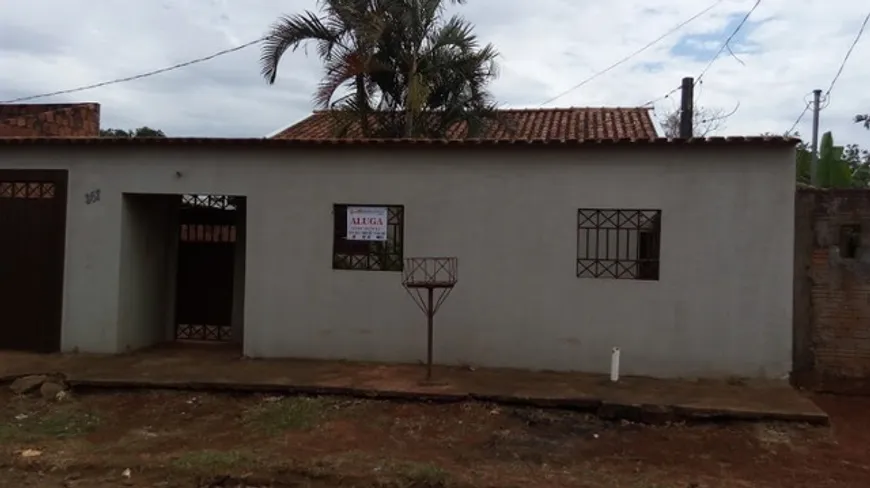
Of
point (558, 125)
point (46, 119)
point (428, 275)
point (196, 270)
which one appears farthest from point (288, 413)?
point (558, 125)

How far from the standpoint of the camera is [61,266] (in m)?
8.88

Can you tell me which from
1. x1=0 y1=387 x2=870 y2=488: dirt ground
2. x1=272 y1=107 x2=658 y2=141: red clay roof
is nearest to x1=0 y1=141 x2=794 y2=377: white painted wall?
x1=0 y1=387 x2=870 y2=488: dirt ground

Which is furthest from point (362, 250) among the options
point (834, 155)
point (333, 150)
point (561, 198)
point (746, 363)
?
point (834, 155)

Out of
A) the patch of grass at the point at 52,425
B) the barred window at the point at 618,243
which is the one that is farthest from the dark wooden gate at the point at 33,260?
the barred window at the point at 618,243

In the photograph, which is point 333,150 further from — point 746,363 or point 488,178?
point 746,363

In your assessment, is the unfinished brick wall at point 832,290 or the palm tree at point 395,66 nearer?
the unfinished brick wall at point 832,290

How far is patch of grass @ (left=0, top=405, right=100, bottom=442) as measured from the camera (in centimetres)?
607

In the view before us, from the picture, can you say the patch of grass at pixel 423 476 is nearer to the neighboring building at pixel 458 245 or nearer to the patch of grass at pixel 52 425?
the patch of grass at pixel 52 425

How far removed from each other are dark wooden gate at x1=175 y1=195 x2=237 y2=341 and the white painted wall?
4.39ft

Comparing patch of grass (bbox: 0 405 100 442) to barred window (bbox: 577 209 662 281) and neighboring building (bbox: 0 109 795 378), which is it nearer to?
neighboring building (bbox: 0 109 795 378)

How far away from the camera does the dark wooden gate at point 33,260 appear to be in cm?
891

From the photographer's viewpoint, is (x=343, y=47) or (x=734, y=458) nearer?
(x=734, y=458)

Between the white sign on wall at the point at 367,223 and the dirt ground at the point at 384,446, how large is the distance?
217cm

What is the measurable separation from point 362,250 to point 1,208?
4671 millimetres
